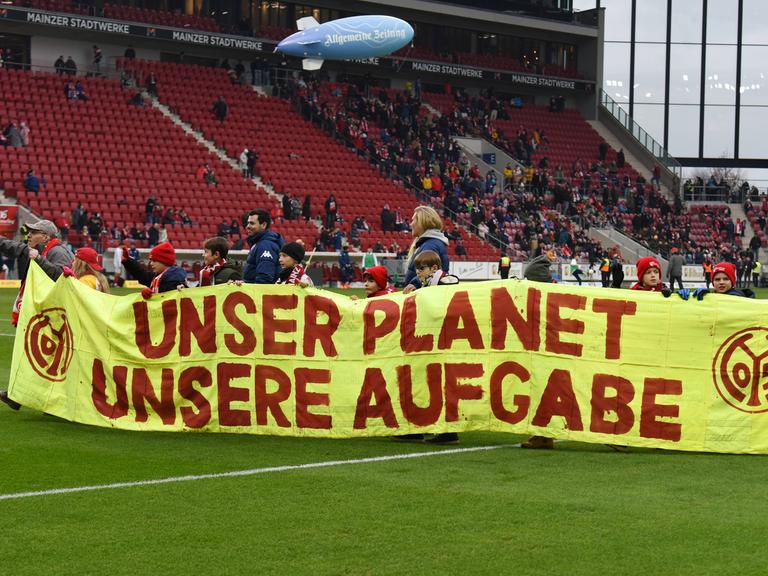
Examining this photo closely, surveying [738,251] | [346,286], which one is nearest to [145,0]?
[346,286]

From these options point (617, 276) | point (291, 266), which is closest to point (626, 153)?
point (617, 276)

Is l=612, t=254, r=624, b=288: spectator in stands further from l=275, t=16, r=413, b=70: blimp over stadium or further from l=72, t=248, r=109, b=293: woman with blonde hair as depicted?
l=275, t=16, r=413, b=70: blimp over stadium

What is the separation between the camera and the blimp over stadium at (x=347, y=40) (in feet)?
102

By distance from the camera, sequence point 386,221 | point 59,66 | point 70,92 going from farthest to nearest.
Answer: point 386,221 → point 59,66 → point 70,92

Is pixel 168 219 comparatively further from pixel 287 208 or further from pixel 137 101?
pixel 137 101

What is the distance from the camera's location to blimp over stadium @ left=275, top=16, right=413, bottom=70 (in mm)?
31141

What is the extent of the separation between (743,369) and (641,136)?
5378 cm

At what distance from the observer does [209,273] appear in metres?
10.8

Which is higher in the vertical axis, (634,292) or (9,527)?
(634,292)

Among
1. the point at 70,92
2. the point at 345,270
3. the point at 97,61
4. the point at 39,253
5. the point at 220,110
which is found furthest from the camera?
the point at 220,110

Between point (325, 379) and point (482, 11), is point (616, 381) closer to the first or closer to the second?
point (325, 379)

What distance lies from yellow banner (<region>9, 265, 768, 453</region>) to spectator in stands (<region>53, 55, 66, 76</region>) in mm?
33776

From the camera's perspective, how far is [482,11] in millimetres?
55750

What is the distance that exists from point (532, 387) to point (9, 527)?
14.3 ft
